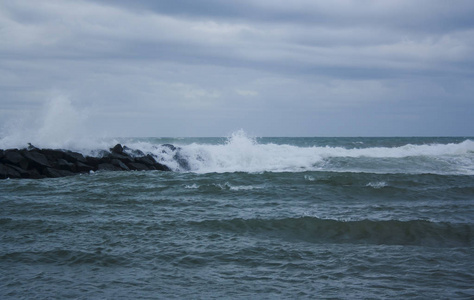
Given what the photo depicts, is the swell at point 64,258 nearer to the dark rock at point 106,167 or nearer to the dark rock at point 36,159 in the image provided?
the dark rock at point 36,159

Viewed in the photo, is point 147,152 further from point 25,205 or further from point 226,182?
point 25,205

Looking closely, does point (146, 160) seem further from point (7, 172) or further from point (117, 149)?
Result: point (7, 172)

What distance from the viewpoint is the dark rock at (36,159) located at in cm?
1702

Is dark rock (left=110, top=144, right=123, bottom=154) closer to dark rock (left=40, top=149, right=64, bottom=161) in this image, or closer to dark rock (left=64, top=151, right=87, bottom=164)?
dark rock (left=64, top=151, right=87, bottom=164)

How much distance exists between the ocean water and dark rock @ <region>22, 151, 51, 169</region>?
247 centimetres

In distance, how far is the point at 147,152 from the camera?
2170cm

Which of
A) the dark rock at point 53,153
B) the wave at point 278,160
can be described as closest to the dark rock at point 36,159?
the dark rock at point 53,153

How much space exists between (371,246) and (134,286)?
156 inches

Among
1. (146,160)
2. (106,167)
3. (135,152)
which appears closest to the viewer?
(106,167)

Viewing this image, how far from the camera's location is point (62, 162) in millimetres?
17547

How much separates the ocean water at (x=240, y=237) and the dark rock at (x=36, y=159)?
2473mm

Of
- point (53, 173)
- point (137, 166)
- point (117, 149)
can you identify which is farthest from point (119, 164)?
point (53, 173)

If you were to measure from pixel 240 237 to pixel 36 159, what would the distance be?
1245 cm

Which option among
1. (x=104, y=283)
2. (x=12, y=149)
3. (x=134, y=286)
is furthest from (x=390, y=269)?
(x=12, y=149)
